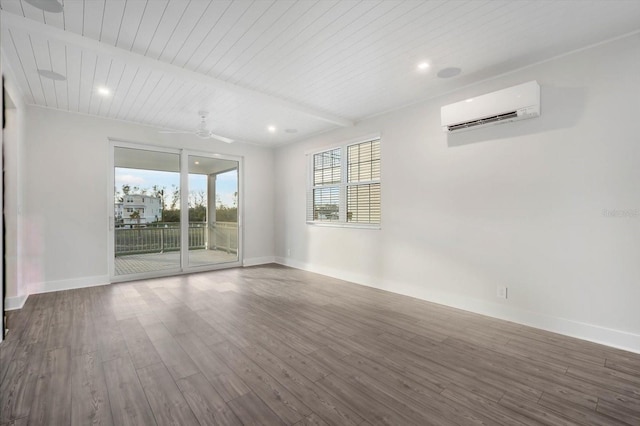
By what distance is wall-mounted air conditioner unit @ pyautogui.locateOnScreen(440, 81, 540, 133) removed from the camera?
298 cm

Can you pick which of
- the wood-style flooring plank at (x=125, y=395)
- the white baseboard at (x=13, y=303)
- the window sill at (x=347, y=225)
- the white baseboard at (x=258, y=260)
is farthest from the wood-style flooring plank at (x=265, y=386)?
the white baseboard at (x=258, y=260)

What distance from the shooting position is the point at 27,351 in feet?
8.21

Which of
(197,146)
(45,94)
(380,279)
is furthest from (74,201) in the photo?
(380,279)

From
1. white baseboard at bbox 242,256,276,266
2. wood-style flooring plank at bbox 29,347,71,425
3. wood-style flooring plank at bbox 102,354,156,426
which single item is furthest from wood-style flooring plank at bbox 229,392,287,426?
white baseboard at bbox 242,256,276,266

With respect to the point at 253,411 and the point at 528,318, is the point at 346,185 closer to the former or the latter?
the point at 528,318

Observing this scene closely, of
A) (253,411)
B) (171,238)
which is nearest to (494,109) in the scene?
(253,411)

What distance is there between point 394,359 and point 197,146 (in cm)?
526

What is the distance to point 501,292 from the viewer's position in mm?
3316

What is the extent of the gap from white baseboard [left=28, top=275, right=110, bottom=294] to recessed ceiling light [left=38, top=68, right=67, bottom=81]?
2.92m

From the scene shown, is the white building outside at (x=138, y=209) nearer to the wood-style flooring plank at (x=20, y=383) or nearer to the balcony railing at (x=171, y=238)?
the balcony railing at (x=171, y=238)

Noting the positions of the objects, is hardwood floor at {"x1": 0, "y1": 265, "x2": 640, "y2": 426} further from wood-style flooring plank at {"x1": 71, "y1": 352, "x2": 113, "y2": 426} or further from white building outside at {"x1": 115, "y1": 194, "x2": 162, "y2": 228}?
white building outside at {"x1": 115, "y1": 194, "x2": 162, "y2": 228}

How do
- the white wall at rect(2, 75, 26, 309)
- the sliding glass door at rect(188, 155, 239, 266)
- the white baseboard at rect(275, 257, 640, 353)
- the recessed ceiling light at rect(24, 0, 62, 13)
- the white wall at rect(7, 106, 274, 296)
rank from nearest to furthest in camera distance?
the recessed ceiling light at rect(24, 0, 62, 13) < the white baseboard at rect(275, 257, 640, 353) < the white wall at rect(2, 75, 26, 309) < the white wall at rect(7, 106, 274, 296) < the sliding glass door at rect(188, 155, 239, 266)

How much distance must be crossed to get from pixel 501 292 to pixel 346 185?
2.91 metres

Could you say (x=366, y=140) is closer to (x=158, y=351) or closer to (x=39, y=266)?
A: (x=158, y=351)
